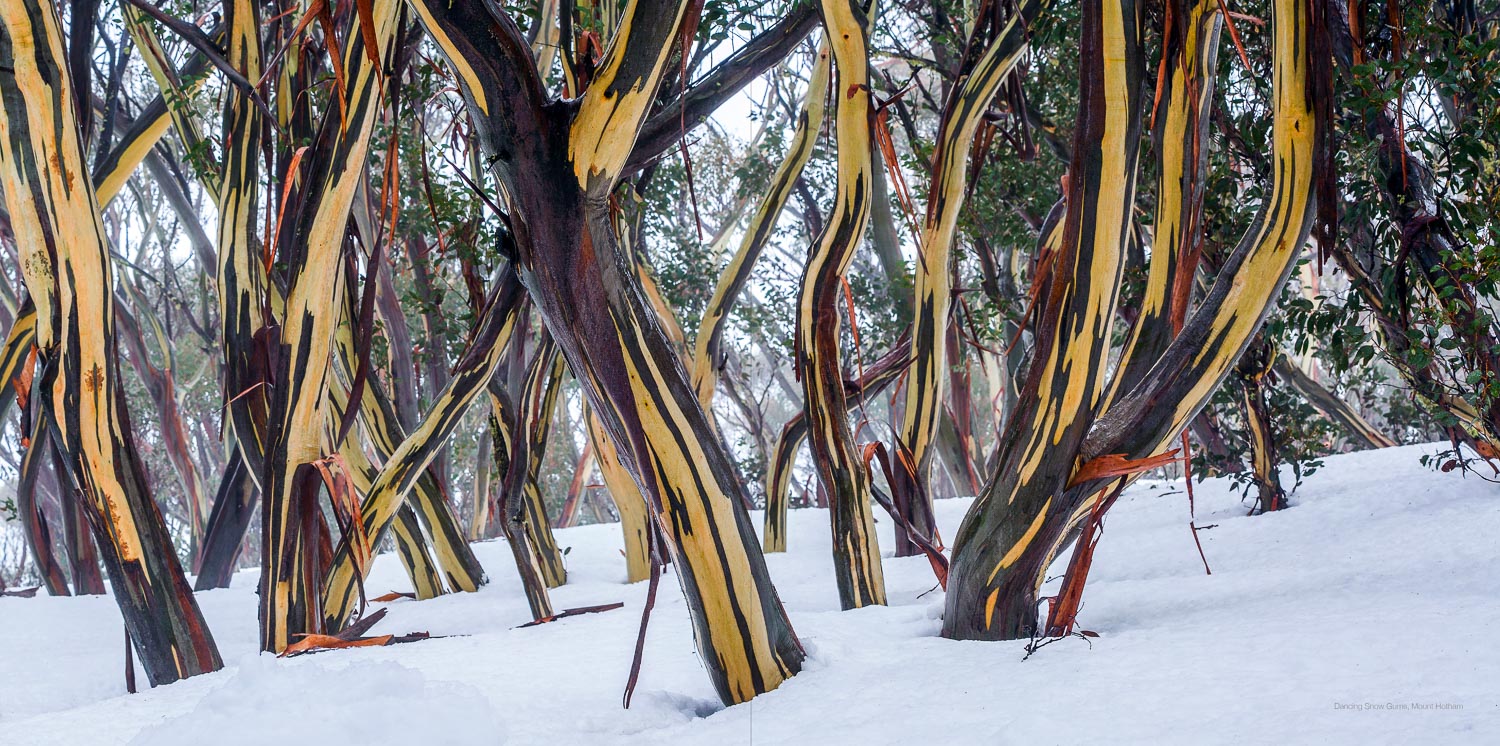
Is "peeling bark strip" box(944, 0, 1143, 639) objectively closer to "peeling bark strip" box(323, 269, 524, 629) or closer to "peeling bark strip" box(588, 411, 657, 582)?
"peeling bark strip" box(323, 269, 524, 629)

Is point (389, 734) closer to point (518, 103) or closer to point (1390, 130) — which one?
point (518, 103)

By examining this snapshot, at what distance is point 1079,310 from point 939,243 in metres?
0.97

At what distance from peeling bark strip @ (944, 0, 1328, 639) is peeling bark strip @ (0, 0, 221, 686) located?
145cm

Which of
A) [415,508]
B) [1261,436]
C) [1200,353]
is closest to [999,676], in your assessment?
[1200,353]

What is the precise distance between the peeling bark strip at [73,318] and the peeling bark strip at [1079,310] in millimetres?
1451

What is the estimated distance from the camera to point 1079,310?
149cm

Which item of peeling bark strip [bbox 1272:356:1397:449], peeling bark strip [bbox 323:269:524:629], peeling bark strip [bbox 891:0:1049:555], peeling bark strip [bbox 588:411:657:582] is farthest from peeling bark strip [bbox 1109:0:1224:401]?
peeling bark strip [bbox 1272:356:1397:449]

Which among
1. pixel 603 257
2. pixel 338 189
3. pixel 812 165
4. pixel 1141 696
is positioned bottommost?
pixel 1141 696

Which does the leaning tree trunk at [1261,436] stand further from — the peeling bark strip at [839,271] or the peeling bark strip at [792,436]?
the peeling bark strip at [839,271]

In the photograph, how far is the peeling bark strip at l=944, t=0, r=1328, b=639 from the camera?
142 cm

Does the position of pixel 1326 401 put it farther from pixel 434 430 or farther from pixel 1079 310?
pixel 434 430

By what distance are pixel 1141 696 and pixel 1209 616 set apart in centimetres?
48

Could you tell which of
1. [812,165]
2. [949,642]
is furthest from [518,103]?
[812,165]

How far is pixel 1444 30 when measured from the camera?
6.38 ft
